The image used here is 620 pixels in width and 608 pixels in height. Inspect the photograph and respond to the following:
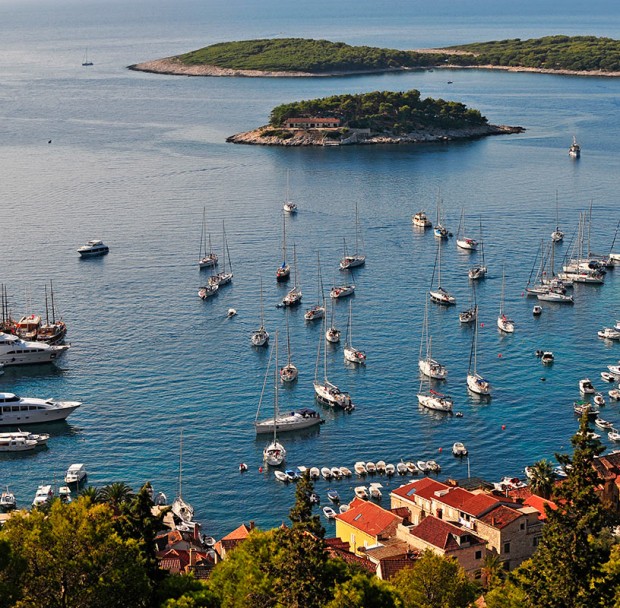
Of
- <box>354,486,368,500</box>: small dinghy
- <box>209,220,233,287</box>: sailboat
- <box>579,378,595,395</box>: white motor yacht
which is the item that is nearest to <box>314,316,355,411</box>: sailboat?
<box>354,486,368,500</box>: small dinghy

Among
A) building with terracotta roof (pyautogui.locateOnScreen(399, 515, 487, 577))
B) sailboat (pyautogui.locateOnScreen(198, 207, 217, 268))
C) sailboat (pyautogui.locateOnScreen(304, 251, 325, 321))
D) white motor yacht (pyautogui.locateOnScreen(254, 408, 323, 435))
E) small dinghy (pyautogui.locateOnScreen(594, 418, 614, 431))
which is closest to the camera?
building with terracotta roof (pyautogui.locateOnScreen(399, 515, 487, 577))

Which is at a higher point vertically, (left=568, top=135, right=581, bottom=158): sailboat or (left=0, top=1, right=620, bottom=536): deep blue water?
(left=568, top=135, right=581, bottom=158): sailboat

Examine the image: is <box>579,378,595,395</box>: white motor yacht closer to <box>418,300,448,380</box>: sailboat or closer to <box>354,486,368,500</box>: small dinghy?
<box>418,300,448,380</box>: sailboat

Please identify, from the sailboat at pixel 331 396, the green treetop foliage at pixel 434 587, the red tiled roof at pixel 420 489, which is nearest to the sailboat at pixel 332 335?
the sailboat at pixel 331 396

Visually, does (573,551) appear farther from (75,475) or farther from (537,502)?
(75,475)

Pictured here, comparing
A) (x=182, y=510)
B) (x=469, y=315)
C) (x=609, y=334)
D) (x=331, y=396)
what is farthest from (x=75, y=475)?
(x=609, y=334)

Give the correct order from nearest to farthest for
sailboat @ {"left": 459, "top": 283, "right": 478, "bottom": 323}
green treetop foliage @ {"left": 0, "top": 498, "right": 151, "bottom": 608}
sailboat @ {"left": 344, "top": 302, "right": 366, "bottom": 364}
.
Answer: green treetop foliage @ {"left": 0, "top": 498, "right": 151, "bottom": 608} → sailboat @ {"left": 344, "top": 302, "right": 366, "bottom": 364} → sailboat @ {"left": 459, "top": 283, "right": 478, "bottom": 323}
